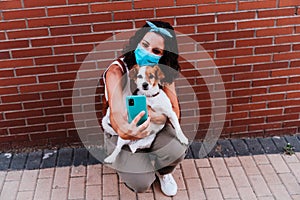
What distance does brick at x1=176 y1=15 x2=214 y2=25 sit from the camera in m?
3.44

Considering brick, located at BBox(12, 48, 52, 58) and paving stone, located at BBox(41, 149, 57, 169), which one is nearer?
brick, located at BBox(12, 48, 52, 58)

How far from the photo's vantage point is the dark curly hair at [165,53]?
2842 millimetres

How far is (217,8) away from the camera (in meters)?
3.44

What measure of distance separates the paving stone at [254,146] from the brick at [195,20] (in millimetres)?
1208

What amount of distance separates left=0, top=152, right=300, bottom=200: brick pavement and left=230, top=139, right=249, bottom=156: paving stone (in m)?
0.07

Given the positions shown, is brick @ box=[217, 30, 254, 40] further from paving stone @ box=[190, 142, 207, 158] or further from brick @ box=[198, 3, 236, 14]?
paving stone @ box=[190, 142, 207, 158]

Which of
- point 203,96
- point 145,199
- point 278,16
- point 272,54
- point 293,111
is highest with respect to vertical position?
point 278,16

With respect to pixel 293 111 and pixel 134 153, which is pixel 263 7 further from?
pixel 134 153

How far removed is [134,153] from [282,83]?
1.62 m

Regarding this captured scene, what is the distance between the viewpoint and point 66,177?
3.41 meters

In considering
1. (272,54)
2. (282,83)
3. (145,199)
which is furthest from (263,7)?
(145,199)

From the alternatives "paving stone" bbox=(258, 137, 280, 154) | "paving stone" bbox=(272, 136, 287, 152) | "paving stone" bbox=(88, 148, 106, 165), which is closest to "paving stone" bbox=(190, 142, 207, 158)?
"paving stone" bbox=(258, 137, 280, 154)

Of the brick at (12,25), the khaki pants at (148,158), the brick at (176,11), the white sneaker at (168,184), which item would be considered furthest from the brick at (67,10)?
the white sneaker at (168,184)

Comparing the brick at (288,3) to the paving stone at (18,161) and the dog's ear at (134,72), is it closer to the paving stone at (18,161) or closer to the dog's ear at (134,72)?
the dog's ear at (134,72)
